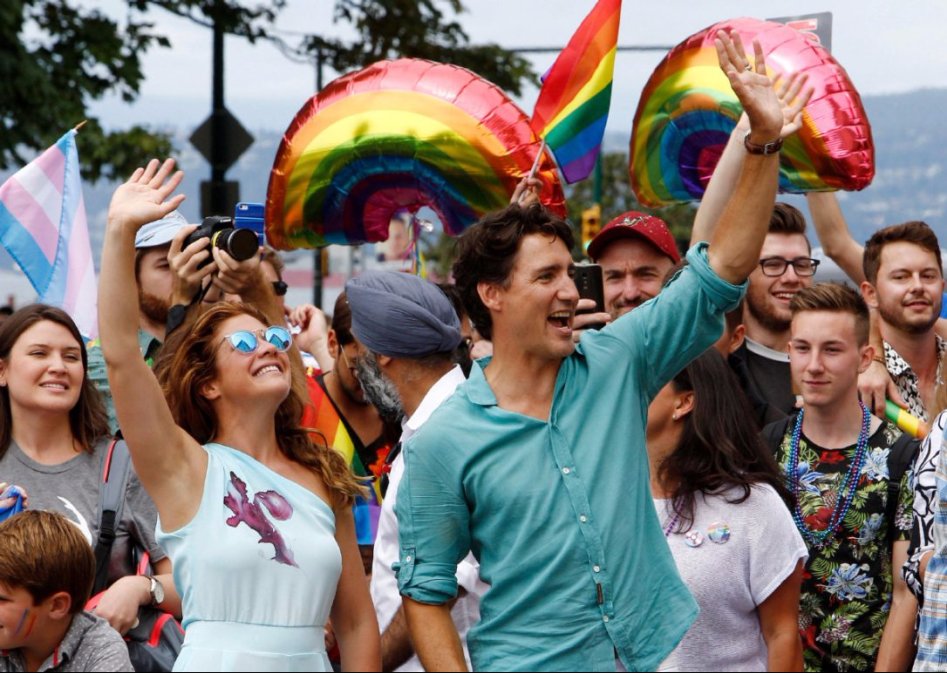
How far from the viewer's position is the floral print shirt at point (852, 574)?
14.4ft

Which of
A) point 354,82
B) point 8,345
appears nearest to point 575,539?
point 8,345

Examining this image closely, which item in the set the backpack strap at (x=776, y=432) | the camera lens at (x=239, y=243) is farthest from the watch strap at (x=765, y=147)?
the camera lens at (x=239, y=243)

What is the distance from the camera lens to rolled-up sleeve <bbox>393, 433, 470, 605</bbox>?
11.2 ft

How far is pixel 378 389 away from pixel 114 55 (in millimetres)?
10094

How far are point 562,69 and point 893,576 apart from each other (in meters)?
2.23

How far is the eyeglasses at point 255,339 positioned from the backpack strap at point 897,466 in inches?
76.4

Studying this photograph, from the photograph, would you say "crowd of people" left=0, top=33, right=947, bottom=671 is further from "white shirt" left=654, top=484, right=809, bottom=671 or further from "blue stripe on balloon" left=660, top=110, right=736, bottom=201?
"blue stripe on balloon" left=660, top=110, right=736, bottom=201

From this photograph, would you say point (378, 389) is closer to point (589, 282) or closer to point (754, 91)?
point (589, 282)

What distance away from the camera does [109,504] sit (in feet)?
15.0

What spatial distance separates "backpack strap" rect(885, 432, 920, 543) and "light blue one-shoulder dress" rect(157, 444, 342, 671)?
1.80m

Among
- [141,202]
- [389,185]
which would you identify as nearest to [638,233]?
[389,185]

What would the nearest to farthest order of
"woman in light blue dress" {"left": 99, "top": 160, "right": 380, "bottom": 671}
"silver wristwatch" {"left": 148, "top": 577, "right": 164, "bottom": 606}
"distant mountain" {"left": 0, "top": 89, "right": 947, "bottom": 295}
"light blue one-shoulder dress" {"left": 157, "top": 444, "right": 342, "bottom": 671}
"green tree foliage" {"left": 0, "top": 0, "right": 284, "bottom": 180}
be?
"woman in light blue dress" {"left": 99, "top": 160, "right": 380, "bottom": 671} < "light blue one-shoulder dress" {"left": 157, "top": 444, "right": 342, "bottom": 671} < "silver wristwatch" {"left": 148, "top": 577, "right": 164, "bottom": 606} < "distant mountain" {"left": 0, "top": 89, "right": 947, "bottom": 295} < "green tree foliage" {"left": 0, "top": 0, "right": 284, "bottom": 180}

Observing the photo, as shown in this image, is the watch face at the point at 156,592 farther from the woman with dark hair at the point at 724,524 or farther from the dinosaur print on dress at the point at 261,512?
the woman with dark hair at the point at 724,524

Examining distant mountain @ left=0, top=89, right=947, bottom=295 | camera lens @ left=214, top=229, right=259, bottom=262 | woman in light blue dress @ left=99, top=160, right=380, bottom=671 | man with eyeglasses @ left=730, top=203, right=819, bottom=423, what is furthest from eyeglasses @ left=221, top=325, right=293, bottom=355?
distant mountain @ left=0, top=89, right=947, bottom=295
